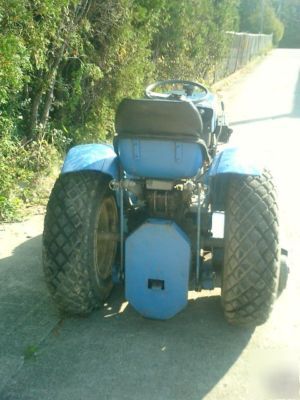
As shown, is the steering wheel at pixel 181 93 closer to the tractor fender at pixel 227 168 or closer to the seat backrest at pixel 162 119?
the tractor fender at pixel 227 168

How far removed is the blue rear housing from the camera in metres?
3.18

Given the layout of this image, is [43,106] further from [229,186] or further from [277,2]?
[277,2]

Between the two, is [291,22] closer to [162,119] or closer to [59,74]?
[59,74]

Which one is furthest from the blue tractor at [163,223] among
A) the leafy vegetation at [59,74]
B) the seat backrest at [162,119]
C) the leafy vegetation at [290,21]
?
the leafy vegetation at [290,21]

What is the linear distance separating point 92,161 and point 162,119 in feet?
2.11

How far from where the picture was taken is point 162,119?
3150mm

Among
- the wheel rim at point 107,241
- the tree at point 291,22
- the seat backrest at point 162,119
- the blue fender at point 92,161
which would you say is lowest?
the tree at point 291,22

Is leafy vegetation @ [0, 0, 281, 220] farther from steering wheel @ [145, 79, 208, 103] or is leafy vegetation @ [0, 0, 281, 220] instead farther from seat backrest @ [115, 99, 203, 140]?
seat backrest @ [115, 99, 203, 140]

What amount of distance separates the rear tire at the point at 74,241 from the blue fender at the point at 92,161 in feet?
0.20

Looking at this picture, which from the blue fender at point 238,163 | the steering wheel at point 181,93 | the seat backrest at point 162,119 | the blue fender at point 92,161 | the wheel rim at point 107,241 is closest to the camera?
the seat backrest at point 162,119

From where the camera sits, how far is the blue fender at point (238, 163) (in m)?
3.25

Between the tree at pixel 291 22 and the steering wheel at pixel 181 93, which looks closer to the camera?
the steering wheel at pixel 181 93

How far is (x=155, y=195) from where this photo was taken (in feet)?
11.3

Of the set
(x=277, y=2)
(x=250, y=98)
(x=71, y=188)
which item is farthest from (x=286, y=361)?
(x=277, y=2)
